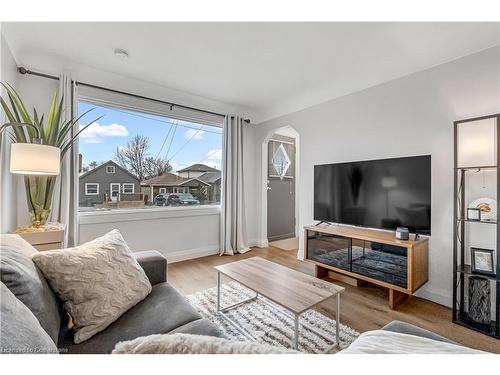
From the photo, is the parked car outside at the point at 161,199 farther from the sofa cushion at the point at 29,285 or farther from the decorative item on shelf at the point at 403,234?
the decorative item on shelf at the point at 403,234

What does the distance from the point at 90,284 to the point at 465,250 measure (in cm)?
276

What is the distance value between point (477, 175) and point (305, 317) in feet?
6.05

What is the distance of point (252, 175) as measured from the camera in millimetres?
4176

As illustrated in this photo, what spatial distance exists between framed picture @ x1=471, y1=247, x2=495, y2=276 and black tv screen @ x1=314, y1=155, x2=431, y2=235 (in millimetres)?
363

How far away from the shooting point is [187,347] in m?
0.48

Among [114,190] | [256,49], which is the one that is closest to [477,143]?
[256,49]

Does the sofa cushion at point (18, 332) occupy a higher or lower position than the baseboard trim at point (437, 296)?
higher

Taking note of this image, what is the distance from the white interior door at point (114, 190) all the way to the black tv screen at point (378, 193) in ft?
8.54

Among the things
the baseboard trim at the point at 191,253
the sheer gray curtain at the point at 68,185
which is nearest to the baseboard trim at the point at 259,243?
the baseboard trim at the point at 191,253

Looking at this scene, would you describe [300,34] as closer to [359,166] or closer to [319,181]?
[359,166]

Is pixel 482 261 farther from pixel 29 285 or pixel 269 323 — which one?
pixel 29 285

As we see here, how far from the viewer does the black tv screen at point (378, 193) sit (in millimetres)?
2166

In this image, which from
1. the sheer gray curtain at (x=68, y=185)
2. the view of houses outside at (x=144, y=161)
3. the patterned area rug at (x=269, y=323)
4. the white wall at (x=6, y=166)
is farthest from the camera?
the view of houses outside at (x=144, y=161)
